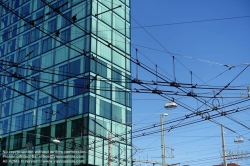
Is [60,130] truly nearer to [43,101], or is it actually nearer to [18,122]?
[43,101]

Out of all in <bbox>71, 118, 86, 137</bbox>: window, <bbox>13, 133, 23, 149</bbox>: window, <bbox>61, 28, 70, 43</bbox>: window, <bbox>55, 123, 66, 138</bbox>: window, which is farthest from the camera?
<bbox>13, 133, 23, 149</bbox>: window

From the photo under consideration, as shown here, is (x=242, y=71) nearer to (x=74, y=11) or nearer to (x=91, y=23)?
(x=91, y=23)

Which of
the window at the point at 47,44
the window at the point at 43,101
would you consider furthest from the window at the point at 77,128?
the window at the point at 47,44

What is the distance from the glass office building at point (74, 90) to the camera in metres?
38.3

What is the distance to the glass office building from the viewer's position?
38.3 m

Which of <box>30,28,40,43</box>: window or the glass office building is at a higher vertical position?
<box>30,28,40,43</box>: window

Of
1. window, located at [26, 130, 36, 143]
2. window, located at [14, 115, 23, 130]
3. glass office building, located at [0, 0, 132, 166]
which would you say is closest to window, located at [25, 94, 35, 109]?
glass office building, located at [0, 0, 132, 166]

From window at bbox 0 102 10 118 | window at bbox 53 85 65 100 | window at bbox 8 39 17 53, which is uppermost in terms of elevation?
window at bbox 8 39 17 53

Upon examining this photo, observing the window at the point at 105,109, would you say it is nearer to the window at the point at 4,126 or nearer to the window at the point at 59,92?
the window at the point at 59,92

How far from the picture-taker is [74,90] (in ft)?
130

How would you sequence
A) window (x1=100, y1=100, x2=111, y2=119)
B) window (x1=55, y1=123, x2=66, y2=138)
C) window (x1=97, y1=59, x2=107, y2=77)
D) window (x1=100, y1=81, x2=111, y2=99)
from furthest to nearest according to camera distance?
window (x1=97, y1=59, x2=107, y2=77) → window (x1=100, y1=81, x2=111, y2=99) → window (x1=100, y1=100, x2=111, y2=119) → window (x1=55, y1=123, x2=66, y2=138)

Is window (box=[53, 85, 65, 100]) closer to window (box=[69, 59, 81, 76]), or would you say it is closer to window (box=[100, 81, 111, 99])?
window (box=[69, 59, 81, 76])

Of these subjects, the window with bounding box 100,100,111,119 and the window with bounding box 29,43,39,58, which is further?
the window with bounding box 29,43,39,58

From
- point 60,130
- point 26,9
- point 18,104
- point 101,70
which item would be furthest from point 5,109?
point 101,70
